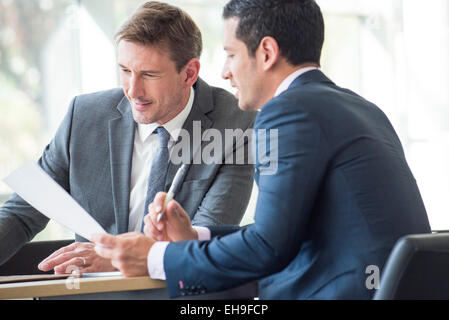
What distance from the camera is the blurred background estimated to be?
Result: 478 cm

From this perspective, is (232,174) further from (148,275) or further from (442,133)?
(442,133)

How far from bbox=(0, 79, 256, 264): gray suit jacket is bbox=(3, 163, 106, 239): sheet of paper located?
59 centimetres

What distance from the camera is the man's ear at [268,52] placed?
5.46 ft

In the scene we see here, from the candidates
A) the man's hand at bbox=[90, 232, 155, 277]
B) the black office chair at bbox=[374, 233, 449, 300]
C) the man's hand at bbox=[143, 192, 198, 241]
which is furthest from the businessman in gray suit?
the black office chair at bbox=[374, 233, 449, 300]

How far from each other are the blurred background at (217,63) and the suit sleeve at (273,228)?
3.58 metres

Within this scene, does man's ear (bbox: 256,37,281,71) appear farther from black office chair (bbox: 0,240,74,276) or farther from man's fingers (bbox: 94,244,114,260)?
black office chair (bbox: 0,240,74,276)

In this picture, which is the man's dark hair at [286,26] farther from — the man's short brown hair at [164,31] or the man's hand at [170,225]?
the man's short brown hair at [164,31]

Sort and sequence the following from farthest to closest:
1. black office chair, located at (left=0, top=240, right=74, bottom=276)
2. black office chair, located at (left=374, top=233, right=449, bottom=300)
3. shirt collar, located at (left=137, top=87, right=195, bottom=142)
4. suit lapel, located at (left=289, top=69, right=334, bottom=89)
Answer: shirt collar, located at (left=137, top=87, right=195, bottom=142) → black office chair, located at (left=0, top=240, right=74, bottom=276) → suit lapel, located at (left=289, top=69, right=334, bottom=89) → black office chair, located at (left=374, top=233, right=449, bottom=300)

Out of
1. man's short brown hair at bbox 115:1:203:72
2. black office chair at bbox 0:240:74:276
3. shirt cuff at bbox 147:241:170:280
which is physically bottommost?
black office chair at bbox 0:240:74:276

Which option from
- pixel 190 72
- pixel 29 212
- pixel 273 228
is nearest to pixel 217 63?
pixel 190 72

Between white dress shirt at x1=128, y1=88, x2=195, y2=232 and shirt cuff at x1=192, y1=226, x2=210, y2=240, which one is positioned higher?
white dress shirt at x1=128, y1=88, x2=195, y2=232

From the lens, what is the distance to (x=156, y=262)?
1.44 metres

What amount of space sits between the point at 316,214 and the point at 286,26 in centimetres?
51

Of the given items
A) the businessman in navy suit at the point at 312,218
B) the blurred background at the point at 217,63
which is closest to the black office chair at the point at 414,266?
the businessman in navy suit at the point at 312,218
